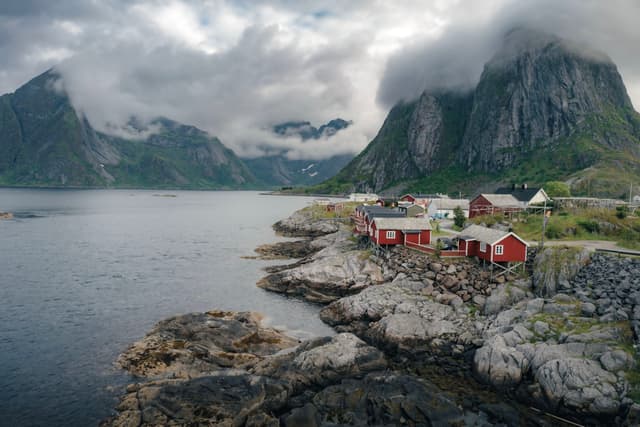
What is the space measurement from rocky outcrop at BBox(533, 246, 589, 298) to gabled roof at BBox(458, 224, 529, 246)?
10.7ft

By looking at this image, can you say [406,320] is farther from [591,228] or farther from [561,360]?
[591,228]

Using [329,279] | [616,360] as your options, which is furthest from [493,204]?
[616,360]

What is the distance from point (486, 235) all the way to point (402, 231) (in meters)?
11.0

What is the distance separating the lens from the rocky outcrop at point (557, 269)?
120 ft

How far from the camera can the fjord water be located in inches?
1008

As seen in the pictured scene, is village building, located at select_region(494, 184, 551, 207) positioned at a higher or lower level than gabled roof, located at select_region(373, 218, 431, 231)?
higher

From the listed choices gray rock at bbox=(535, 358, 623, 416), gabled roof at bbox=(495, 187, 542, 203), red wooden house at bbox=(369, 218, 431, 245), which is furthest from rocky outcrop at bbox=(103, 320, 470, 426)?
gabled roof at bbox=(495, 187, 542, 203)


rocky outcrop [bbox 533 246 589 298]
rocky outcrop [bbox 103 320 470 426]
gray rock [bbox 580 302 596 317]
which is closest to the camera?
rocky outcrop [bbox 103 320 470 426]

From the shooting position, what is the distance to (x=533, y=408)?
2362 cm

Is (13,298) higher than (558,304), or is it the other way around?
(558,304)

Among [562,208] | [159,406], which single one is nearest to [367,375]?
[159,406]

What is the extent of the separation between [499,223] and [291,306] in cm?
3613

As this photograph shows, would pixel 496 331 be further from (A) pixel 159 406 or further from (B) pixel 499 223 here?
(B) pixel 499 223

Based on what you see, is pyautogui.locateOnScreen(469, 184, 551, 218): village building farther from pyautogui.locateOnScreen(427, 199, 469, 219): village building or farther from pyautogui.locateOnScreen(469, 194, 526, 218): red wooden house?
pyautogui.locateOnScreen(427, 199, 469, 219): village building
